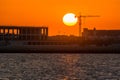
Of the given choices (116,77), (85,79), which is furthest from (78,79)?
(116,77)

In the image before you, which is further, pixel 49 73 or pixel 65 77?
pixel 49 73

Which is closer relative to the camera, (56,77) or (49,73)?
(56,77)

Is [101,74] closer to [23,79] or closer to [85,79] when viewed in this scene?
[85,79]

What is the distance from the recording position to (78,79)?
7550cm

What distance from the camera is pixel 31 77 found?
78062 mm

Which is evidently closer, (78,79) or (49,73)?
(78,79)

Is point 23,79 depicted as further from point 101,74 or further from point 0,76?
point 101,74

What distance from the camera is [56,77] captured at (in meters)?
78.3

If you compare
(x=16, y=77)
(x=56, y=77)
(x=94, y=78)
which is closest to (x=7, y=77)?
(x=16, y=77)

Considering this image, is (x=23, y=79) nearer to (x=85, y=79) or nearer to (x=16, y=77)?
(x=16, y=77)

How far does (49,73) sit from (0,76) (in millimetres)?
9476

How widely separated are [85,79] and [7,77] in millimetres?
10084

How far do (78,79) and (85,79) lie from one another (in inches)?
40.8

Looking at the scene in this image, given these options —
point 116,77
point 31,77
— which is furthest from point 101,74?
point 31,77
